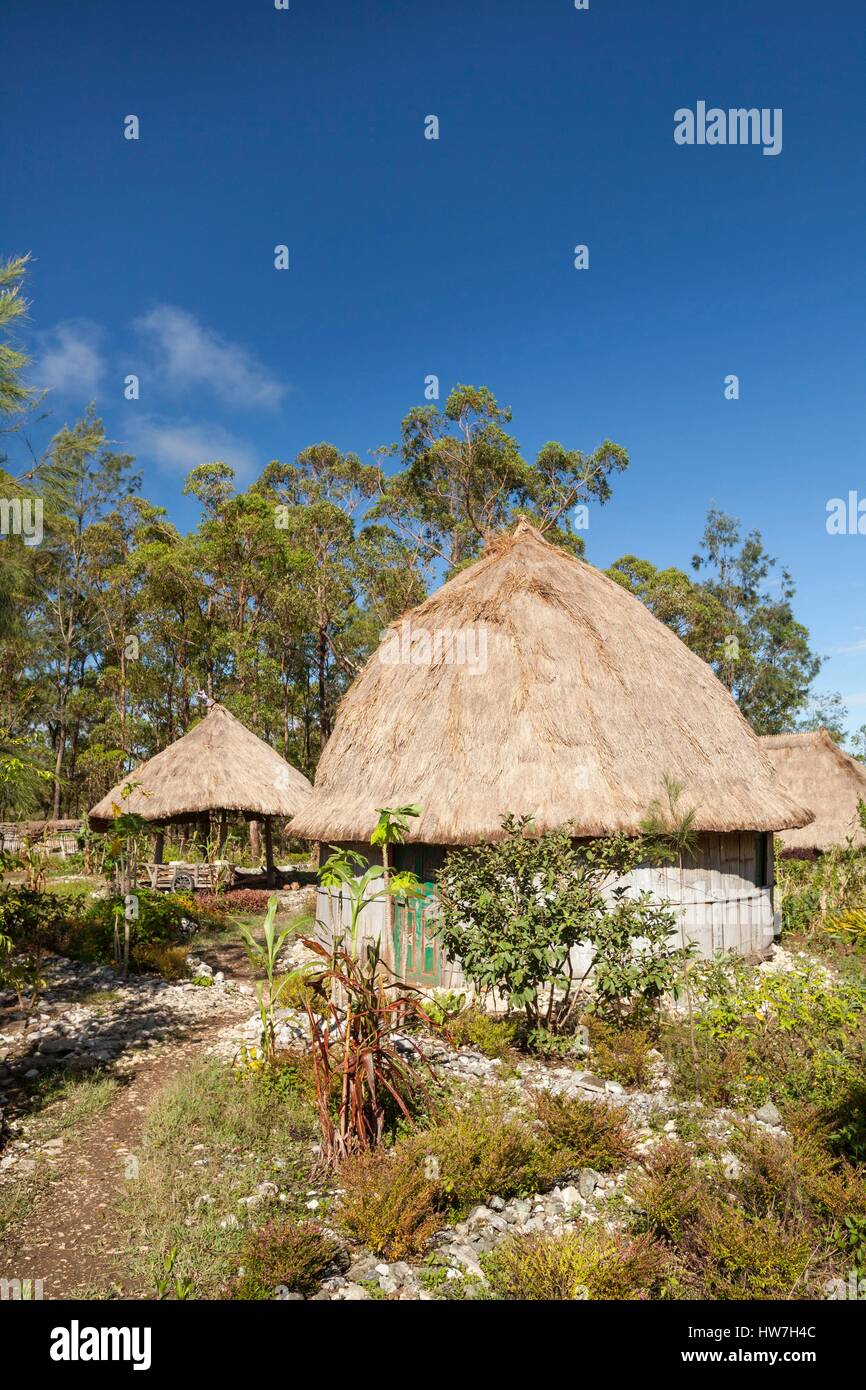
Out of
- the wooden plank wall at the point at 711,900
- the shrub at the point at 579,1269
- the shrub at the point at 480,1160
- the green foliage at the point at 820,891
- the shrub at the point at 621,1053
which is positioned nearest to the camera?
the shrub at the point at 579,1269

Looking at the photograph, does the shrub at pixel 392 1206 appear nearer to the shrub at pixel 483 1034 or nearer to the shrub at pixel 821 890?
the shrub at pixel 483 1034

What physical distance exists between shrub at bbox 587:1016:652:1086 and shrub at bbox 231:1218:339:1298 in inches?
140

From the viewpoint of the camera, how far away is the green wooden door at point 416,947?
10.5 meters

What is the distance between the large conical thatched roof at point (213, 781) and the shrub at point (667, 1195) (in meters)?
15.5

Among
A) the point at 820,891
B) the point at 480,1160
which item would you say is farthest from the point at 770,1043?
the point at 820,891

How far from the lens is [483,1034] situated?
25.3 feet

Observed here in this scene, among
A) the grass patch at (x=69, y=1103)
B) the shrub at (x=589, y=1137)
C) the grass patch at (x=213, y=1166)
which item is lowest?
the grass patch at (x=69, y=1103)

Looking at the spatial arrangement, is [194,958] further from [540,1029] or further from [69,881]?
[69,881]

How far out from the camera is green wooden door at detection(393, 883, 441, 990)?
10.5 metres

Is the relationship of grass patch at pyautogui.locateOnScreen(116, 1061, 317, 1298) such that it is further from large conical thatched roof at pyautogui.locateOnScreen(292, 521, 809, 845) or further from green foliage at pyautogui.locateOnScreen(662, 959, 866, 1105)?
large conical thatched roof at pyautogui.locateOnScreen(292, 521, 809, 845)

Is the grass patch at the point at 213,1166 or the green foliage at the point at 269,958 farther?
the green foliage at the point at 269,958

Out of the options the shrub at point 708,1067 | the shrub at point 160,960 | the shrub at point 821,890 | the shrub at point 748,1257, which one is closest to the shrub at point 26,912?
the shrub at point 160,960

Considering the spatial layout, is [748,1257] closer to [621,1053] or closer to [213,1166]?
[621,1053]
